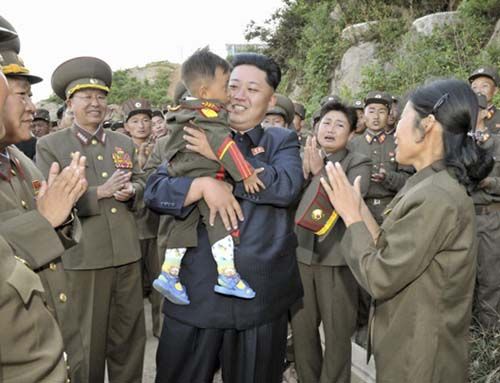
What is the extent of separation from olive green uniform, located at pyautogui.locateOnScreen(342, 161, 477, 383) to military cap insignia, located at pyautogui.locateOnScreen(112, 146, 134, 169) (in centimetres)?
209

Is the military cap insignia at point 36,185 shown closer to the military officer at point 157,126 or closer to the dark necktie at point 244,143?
the dark necktie at point 244,143

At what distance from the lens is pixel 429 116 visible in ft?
6.61

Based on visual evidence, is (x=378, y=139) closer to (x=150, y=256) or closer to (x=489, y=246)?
(x=489, y=246)

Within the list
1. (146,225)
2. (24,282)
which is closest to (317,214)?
(24,282)

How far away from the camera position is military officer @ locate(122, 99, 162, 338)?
4957 mm

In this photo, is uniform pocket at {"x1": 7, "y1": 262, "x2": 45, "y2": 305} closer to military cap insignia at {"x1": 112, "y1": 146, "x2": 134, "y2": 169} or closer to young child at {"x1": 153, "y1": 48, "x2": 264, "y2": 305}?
young child at {"x1": 153, "y1": 48, "x2": 264, "y2": 305}

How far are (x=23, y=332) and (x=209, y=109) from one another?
4.32 ft

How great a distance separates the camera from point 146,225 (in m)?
5.12

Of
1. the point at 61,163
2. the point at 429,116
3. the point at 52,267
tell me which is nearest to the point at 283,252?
the point at 429,116

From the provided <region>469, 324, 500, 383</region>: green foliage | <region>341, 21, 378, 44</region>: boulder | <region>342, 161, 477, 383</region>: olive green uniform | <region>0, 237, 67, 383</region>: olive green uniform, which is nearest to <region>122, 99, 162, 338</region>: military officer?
<region>469, 324, 500, 383</region>: green foliage

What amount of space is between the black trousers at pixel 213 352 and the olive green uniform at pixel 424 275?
56cm

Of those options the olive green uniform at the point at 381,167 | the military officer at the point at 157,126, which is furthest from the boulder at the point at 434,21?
the military officer at the point at 157,126

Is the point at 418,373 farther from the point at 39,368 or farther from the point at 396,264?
the point at 39,368

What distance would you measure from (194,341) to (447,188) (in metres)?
1.37
